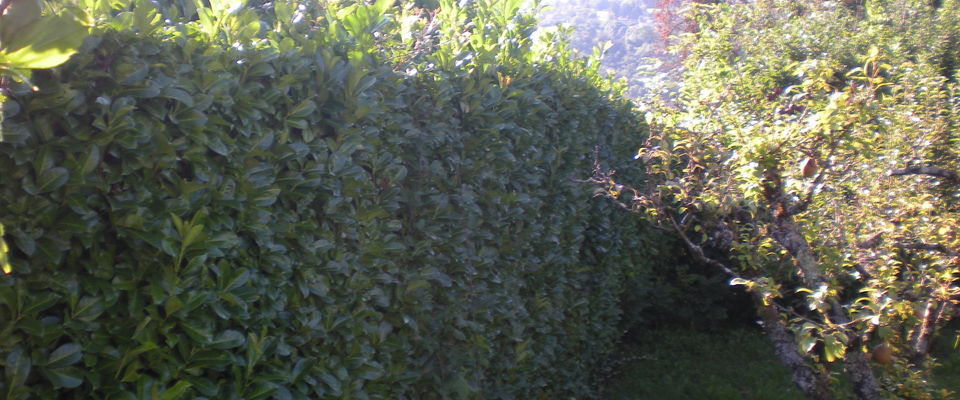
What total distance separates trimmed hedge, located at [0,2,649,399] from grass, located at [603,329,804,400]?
6.78 ft

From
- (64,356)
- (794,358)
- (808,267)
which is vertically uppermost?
(808,267)

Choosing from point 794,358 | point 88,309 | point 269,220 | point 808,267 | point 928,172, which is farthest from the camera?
point 794,358

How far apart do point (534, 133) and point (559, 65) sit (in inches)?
37.2

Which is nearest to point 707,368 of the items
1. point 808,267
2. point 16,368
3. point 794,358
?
point 794,358

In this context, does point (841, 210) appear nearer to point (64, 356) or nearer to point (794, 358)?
point (794, 358)

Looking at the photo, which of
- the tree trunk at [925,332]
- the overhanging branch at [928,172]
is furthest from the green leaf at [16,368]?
the tree trunk at [925,332]

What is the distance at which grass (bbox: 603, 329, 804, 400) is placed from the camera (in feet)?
19.7

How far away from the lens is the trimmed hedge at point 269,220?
1851 millimetres

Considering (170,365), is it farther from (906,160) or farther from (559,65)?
(906,160)

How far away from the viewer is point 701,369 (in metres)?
6.71

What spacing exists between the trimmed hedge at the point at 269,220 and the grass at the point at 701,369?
2.07 meters

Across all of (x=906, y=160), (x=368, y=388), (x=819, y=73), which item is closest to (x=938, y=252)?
(x=906, y=160)

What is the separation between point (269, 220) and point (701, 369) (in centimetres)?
528

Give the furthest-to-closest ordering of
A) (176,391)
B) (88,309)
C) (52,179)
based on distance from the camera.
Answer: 1. (176,391)
2. (88,309)
3. (52,179)
